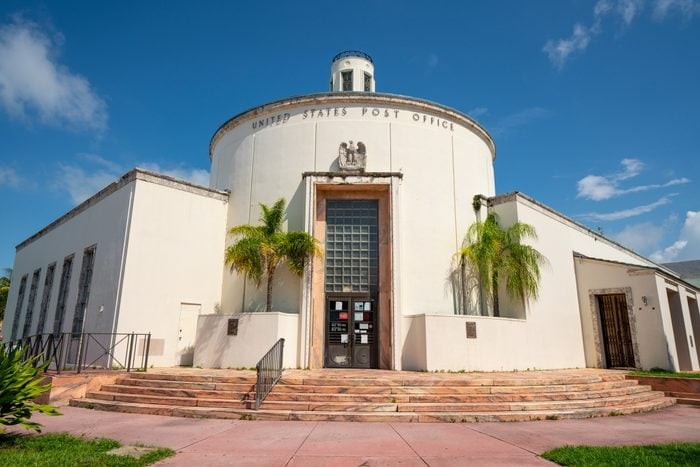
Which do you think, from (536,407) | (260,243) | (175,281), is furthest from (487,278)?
(175,281)

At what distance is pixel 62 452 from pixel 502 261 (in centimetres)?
1436

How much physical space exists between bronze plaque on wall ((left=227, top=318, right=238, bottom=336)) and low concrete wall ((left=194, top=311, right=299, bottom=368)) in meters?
0.08

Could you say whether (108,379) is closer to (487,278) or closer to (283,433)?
(283,433)

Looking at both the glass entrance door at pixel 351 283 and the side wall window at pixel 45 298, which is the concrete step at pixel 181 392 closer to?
the glass entrance door at pixel 351 283

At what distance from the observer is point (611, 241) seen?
83.7 feet

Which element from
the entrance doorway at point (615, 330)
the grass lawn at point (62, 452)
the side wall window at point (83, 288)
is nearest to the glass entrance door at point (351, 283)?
the grass lawn at point (62, 452)

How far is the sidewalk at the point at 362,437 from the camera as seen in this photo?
6.00 meters

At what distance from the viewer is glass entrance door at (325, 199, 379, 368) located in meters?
15.0

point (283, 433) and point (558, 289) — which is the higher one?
point (558, 289)

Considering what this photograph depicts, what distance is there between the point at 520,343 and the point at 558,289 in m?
4.03

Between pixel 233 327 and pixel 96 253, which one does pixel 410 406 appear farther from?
pixel 96 253

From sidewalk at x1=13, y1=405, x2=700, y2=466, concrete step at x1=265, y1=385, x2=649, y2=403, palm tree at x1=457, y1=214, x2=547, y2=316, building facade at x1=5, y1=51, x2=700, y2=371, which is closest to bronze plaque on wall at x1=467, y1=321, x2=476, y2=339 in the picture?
building facade at x1=5, y1=51, x2=700, y2=371

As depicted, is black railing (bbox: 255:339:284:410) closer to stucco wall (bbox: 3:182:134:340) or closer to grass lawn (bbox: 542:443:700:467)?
grass lawn (bbox: 542:443:700:467)

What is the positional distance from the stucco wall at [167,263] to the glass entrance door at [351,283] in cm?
467
